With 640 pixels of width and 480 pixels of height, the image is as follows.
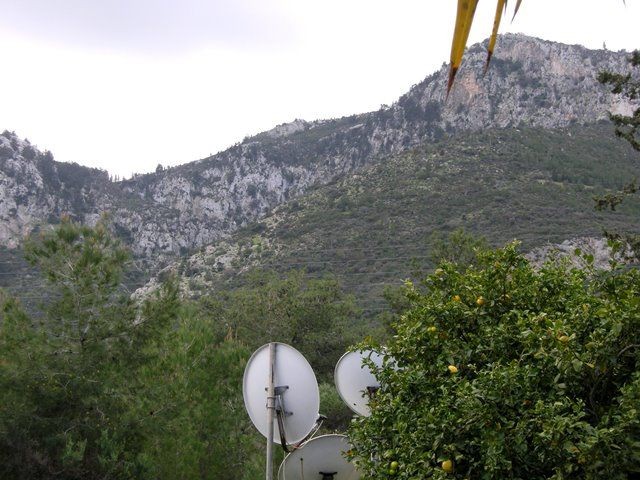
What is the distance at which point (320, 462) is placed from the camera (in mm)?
5426

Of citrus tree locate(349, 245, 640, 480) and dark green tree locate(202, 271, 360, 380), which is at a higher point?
citrus tree locate(349, 245, 640, 480)

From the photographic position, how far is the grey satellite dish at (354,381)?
584cm

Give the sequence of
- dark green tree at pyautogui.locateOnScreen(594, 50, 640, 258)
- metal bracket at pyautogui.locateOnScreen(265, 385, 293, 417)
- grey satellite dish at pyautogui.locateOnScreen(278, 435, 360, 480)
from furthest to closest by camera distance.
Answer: dark green tree at pyautogui.locateOnScreen(594, 50, 640, 258) < grey satellite dish at pyautogui.locateOnScreen(278, 435, 360, 480) < metal bracket at pyautogui.locateOnScreen(265, 385, 293, 417)

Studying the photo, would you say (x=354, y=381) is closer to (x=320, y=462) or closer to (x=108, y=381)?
(x=320, y=462)

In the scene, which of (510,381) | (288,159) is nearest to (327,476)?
(510,381)

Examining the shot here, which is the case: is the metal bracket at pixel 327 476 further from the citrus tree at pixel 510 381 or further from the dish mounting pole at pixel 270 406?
the citrus tree at pixel 510 381

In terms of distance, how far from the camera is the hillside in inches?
1535

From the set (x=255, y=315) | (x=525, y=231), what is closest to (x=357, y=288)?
(x=525, y=231)

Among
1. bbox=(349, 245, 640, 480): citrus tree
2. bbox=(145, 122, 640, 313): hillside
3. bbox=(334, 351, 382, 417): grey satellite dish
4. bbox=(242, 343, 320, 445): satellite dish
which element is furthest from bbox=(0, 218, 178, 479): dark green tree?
bbox=(145, 122, 640, 313): hillside

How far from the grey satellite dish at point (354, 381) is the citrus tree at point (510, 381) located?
72 cm

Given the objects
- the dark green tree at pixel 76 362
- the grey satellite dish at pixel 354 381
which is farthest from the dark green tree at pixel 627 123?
the grey satellite dish at pixel 354 381

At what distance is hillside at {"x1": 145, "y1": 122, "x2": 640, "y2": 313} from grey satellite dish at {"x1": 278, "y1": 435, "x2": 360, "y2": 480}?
26482mm

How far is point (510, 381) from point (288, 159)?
73.9 meters

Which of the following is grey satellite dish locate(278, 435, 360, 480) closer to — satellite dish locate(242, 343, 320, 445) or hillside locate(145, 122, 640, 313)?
satellite dish locate(242, 343, 320, 445)
